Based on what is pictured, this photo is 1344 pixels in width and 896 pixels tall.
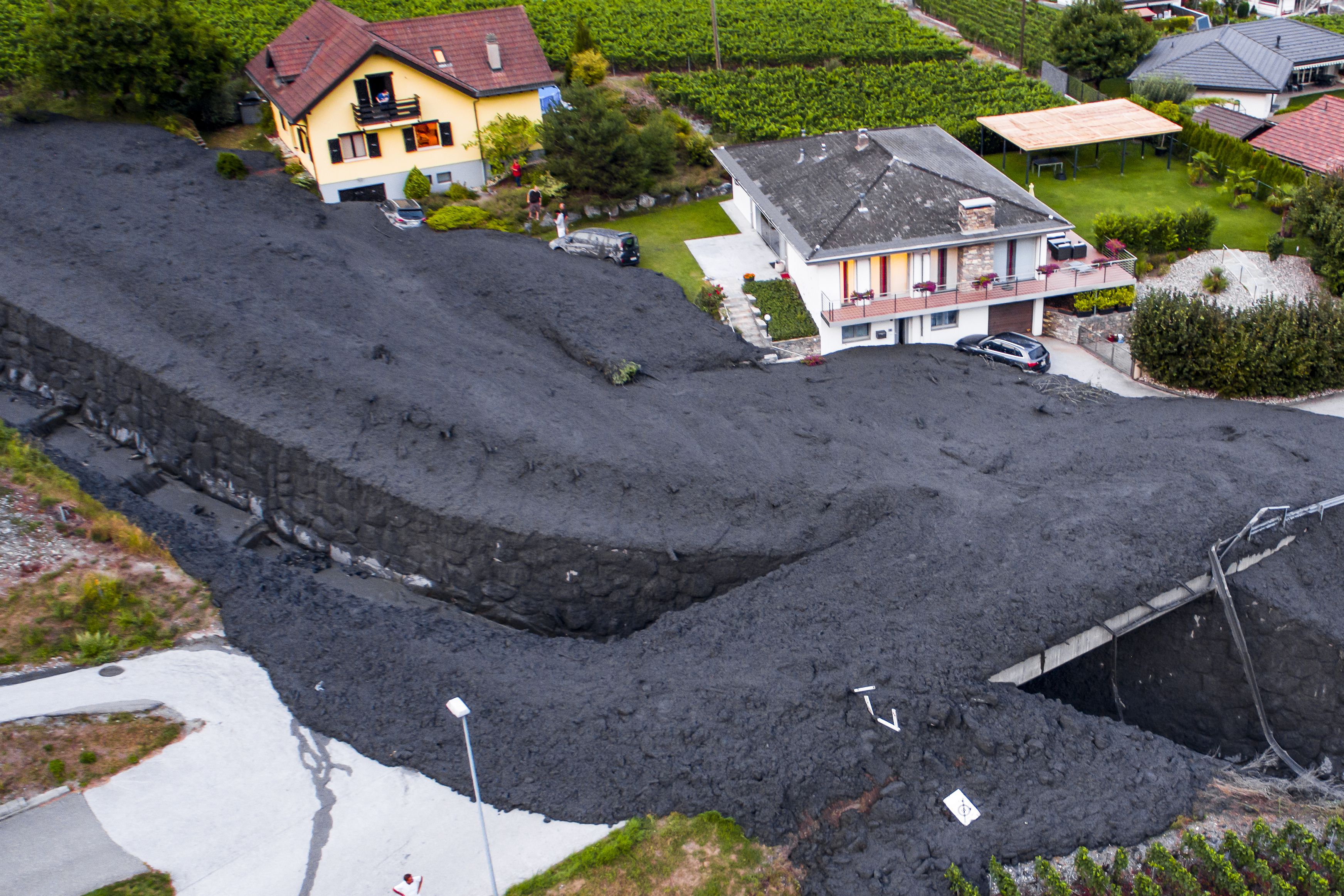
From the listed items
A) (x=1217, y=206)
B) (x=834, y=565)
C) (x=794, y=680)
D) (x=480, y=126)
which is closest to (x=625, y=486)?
(x=834, y=565)

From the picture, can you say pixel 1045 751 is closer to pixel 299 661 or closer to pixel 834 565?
pixel 834 565

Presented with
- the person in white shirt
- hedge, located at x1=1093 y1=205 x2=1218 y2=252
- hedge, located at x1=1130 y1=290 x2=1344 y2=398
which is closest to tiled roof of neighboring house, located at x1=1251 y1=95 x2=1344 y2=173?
hedge, located at x1=1093 y1=205 x2=1218 y2=252

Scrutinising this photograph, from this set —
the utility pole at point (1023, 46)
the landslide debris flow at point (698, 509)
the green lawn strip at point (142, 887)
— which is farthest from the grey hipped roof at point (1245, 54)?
the green lawn strip at point (142, 887)

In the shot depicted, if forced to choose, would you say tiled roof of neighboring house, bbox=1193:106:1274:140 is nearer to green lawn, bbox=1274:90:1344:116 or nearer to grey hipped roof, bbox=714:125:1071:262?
green lawn, bbox=1274:90:1344:116

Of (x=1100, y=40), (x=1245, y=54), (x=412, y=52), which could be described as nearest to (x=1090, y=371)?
(x=412, y=52)

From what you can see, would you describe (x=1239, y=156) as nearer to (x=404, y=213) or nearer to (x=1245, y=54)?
(x=1245, y=54)
